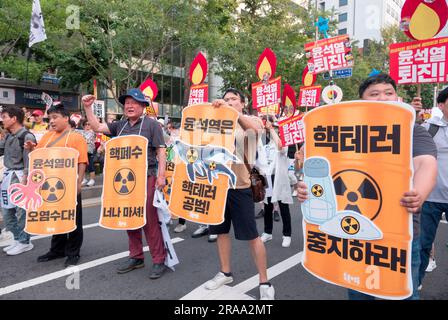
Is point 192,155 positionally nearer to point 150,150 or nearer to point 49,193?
point 150,150

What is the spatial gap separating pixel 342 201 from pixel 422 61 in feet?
10.1

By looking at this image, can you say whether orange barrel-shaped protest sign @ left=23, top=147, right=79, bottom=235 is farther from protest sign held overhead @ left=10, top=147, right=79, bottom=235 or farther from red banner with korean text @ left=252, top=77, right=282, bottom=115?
red banner with korean text @ left=252, top=77, right=282, bottom=115

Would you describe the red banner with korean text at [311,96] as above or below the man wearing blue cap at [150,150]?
above

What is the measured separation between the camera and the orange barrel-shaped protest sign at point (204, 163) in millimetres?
2980

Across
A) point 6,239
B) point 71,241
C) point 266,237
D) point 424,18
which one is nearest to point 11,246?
point 6,239

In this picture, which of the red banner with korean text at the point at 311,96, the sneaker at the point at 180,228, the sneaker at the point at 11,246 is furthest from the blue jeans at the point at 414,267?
the red banner with korean text at the point at 311,96

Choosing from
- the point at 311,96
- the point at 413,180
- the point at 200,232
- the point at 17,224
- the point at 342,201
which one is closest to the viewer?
the point at 413,180

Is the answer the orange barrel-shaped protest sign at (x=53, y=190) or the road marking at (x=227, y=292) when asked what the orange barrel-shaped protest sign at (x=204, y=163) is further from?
the orange barrel-shaped protest sign at (x=53, y=190)

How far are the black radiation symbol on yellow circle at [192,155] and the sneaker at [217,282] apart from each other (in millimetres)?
1098

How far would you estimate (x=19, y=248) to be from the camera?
166 inches

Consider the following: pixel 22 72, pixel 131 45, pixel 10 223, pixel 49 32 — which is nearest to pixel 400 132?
pixel 10 223

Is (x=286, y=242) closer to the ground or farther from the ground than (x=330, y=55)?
closer to the ground

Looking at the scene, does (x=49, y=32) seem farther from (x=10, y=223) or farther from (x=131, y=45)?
(x=10, y=223)

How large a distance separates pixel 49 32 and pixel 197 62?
980 cm
